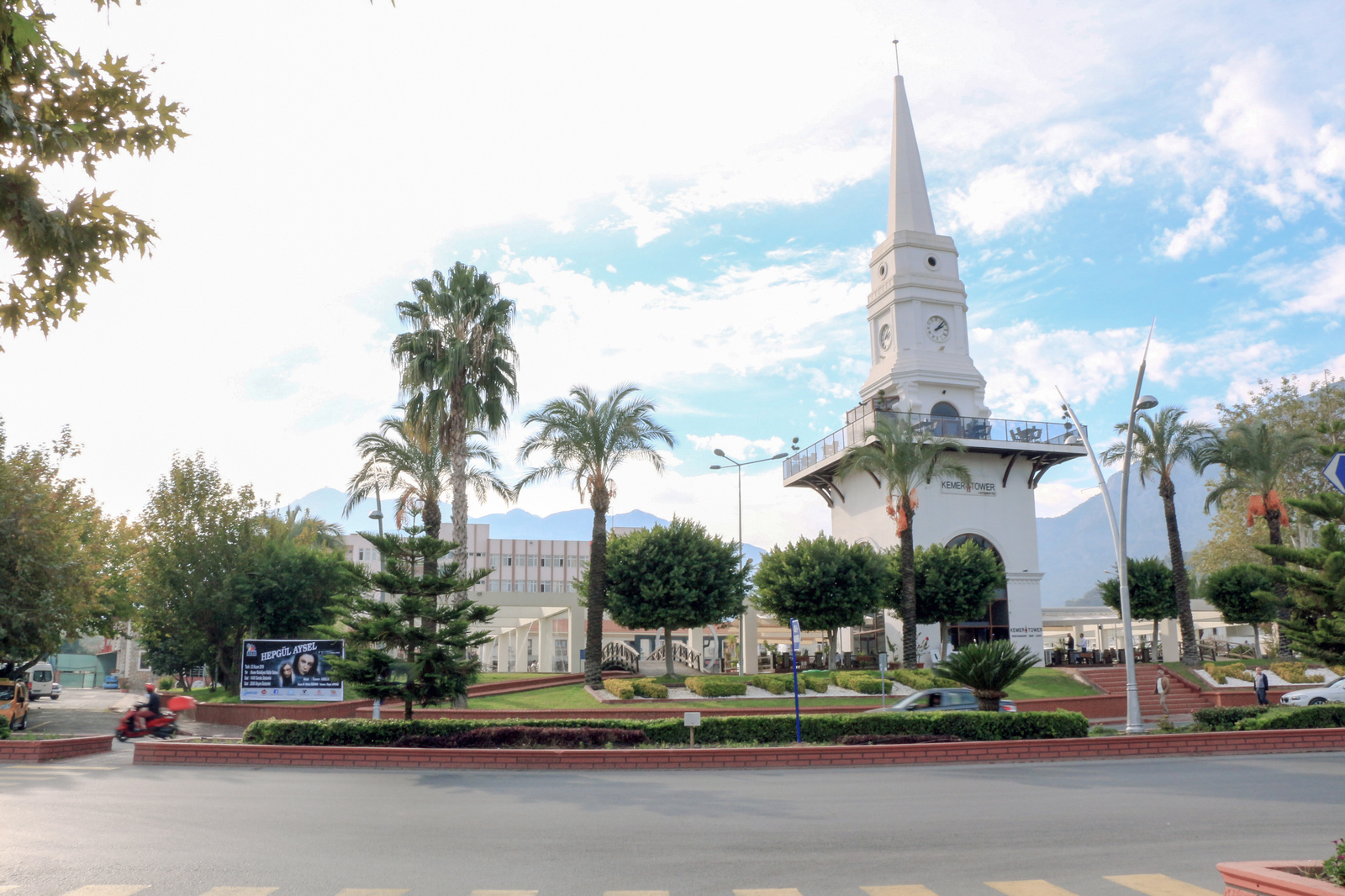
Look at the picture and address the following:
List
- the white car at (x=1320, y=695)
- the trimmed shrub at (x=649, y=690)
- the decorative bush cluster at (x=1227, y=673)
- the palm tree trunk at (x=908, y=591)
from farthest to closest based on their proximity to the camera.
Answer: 1. the palm tree trunk at (x=908, y=591)
2. the decorative bush cluster at (x=1227, y=673)
3. the trimmed shrub at (x=649, y=690)
4. the white car at (x=1320, y=695)

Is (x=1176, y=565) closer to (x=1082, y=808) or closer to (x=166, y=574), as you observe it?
(x=1082, y=808)

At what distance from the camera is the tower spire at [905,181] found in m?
46.8

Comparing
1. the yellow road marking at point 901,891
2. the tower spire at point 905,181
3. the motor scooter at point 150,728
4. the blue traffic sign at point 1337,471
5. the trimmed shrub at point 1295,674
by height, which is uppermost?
the tower spire at point 905,181

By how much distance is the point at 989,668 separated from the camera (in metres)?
20.1

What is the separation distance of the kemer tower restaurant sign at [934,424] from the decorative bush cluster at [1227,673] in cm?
731

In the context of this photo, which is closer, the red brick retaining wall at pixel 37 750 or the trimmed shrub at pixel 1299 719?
the red brick retaining wall at pixel 37 750

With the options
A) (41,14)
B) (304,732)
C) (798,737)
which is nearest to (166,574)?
(304,732)

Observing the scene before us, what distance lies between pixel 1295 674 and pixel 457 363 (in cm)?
3265

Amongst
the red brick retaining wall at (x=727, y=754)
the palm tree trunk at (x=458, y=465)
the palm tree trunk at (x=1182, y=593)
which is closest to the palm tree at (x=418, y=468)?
the palm tree trunk at (x=458, y=465)

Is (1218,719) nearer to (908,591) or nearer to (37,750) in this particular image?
(908,591)

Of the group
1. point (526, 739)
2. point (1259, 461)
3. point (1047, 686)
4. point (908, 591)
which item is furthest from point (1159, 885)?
point (1259, 461)

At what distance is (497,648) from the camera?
57188 millimetres

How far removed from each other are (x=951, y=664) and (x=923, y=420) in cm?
2352

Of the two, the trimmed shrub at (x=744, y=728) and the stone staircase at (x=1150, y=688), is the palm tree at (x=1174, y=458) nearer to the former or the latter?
the stone staircase at (x=1150, y=688)
